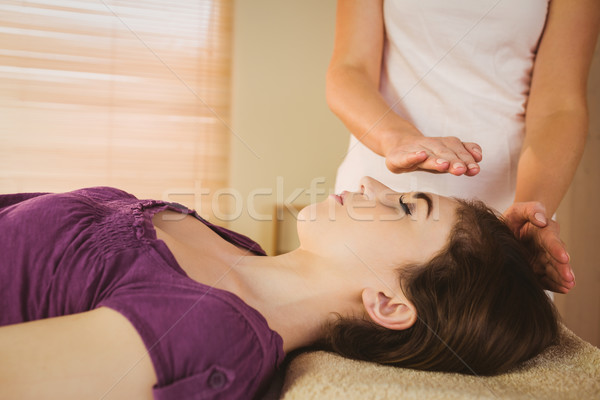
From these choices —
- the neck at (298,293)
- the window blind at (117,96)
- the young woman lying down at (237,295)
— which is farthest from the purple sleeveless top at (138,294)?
the window blind at (117,96)

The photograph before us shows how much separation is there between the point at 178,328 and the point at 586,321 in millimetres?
1992

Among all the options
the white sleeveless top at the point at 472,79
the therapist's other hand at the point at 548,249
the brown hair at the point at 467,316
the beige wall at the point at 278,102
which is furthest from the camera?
the beige wall at the point at 278,102

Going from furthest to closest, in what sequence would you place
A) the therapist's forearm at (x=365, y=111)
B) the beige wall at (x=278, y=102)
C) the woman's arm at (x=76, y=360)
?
1. the beige wall at (x=278, y=102)
2. the therapist's forearm at (x=365, y=111)
3. the woman's arm at (x=76, y=360)

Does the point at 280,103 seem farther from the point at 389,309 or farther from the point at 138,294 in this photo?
the point at 138,294

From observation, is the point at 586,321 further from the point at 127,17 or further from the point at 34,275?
the point at 127,17

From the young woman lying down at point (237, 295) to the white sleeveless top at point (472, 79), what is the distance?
0.29 metres

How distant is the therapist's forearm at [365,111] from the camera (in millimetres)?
1033

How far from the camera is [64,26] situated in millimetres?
3039

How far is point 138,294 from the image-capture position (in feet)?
2.15

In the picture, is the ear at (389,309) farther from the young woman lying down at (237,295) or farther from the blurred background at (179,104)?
the blurred background at (179,104)

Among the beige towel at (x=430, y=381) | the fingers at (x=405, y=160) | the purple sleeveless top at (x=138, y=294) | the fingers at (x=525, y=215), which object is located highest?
the fingers at (x=405, y=160)

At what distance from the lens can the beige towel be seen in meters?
0.64

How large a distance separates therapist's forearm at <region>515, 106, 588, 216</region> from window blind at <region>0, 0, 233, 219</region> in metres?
2.41

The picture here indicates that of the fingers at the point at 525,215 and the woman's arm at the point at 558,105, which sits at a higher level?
the woman's arm at the point at 558,105
